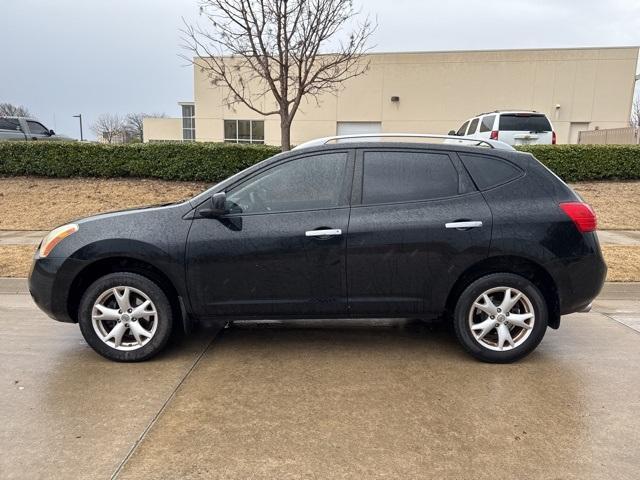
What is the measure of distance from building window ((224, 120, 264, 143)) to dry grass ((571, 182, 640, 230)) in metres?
18.7

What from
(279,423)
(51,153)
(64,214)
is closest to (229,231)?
(279,423)

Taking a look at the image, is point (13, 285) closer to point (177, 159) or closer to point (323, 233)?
point (323, 233)

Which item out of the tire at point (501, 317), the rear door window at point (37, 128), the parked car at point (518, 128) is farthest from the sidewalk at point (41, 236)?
the rear door window at point (37, 128)

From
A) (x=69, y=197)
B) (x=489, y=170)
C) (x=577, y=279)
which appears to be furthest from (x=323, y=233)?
(x=69, y=197)

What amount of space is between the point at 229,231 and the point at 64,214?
336 inches

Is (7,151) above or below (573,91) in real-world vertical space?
below

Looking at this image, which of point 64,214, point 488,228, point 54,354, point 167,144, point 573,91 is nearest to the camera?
point 488,228

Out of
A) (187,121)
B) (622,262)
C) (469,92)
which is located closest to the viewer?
(622,262)

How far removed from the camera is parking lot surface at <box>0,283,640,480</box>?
107 inches

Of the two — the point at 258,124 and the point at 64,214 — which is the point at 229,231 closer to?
the point at 64,214

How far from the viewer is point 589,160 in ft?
42.7

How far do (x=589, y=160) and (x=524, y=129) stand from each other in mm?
1861

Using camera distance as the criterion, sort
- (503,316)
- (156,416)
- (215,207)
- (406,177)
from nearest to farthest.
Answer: (156,416), (215,207), (503,316), (406,177)

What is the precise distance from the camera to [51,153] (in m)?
13.0
